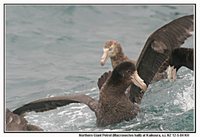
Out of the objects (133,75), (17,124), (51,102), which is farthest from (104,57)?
(17,124)

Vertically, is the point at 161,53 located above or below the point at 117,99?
above

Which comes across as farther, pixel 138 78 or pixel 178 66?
pixel 178 66

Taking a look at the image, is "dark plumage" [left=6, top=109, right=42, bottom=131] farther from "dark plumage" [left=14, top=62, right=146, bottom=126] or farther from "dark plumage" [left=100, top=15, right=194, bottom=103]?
"dark plumage" [left=100, top=15, right=194, bottom=103]

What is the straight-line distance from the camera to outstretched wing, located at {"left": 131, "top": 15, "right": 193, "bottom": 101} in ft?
32.8

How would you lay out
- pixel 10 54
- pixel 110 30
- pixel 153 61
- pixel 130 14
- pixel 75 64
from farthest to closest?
1. pixel 130 14
2. pixel 110 30
3. pixel 10 54
4. pixel 75 64
5. pixel 153 61

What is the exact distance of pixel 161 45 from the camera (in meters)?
10.2

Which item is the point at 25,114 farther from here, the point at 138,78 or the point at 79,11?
the point at 79,11

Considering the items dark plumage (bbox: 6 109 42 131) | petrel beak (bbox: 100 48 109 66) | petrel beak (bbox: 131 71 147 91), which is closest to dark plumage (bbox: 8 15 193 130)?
petrel beak (bbox: 131 71 147 91)

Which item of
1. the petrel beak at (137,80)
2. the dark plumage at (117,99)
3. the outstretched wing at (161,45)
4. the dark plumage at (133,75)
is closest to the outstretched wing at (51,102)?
the dark plumage at (133,75)

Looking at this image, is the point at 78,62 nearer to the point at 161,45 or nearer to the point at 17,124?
the point at 161,45

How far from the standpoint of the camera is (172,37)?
10086mm

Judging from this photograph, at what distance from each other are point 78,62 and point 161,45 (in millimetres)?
3789

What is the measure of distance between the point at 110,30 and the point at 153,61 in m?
5.89

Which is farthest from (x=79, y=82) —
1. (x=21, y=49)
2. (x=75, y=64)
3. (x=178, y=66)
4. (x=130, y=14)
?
(x=130, y=14)
